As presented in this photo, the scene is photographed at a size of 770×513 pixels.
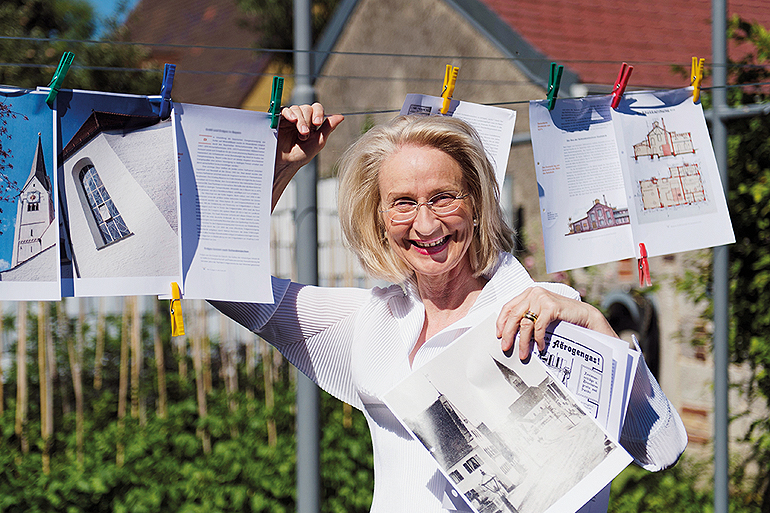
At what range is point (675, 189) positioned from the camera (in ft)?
6.65

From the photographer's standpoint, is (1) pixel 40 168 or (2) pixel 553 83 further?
(2) pixel 553 83

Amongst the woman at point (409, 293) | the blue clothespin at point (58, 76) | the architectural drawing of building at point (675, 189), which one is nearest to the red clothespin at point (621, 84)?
the architectural drawing of building at point (675, 189)

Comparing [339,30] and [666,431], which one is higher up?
[339,30]

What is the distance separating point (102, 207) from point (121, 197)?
0.16ft

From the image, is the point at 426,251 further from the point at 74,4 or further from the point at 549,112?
the point at 74,4

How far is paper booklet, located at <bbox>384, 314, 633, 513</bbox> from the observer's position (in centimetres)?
142

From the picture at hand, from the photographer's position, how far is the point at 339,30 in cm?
841

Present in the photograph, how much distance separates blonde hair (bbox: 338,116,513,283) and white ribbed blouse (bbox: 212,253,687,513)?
Answer: 6 cm

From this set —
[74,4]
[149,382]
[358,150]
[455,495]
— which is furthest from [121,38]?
[455,495]

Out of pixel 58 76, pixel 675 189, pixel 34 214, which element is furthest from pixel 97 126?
pixel 675 189

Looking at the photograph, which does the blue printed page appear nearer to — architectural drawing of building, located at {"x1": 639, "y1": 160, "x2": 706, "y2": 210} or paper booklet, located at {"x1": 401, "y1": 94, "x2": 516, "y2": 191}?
architectural drawing of building, located at {"x1": 639, "y1": 160, "x2": 706, "y2": 210}

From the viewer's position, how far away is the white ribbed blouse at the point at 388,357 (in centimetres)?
152

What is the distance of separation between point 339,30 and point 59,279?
24.2 feet

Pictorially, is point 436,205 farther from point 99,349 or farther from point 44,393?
point 99,349
